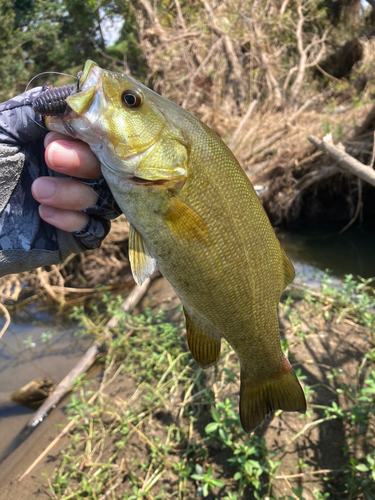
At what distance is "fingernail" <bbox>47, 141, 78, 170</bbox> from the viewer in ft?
4.35

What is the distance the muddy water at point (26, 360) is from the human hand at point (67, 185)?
3.26 m

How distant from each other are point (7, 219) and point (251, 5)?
1236cm

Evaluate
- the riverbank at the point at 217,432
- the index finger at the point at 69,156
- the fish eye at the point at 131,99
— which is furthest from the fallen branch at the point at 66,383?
the fish eye at the point at 131,99

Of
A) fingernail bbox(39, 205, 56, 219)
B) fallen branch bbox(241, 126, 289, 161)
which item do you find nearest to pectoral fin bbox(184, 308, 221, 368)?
fingernail bbox(39, 205, 56, 219)

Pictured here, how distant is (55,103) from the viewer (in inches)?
50.6

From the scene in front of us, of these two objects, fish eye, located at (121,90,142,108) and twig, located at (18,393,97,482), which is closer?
fish eye, located at (121,90,142,108)

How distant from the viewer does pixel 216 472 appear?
2582 millimetres

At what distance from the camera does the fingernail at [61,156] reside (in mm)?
1325

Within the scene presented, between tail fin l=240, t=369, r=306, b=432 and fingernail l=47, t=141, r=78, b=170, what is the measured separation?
1362 millimetres

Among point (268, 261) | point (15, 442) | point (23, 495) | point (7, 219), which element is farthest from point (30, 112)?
point (15, 442)

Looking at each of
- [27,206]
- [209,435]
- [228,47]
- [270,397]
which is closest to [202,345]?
[270,397]

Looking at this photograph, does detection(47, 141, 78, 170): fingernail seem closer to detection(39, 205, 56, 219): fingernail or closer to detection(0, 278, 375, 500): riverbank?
detection(39, 205, 56, 219): fingernail

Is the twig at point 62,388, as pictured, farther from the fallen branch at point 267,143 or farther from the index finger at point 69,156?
the fallen branch at point 267,143

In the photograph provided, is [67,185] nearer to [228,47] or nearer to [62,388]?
[62,388]
